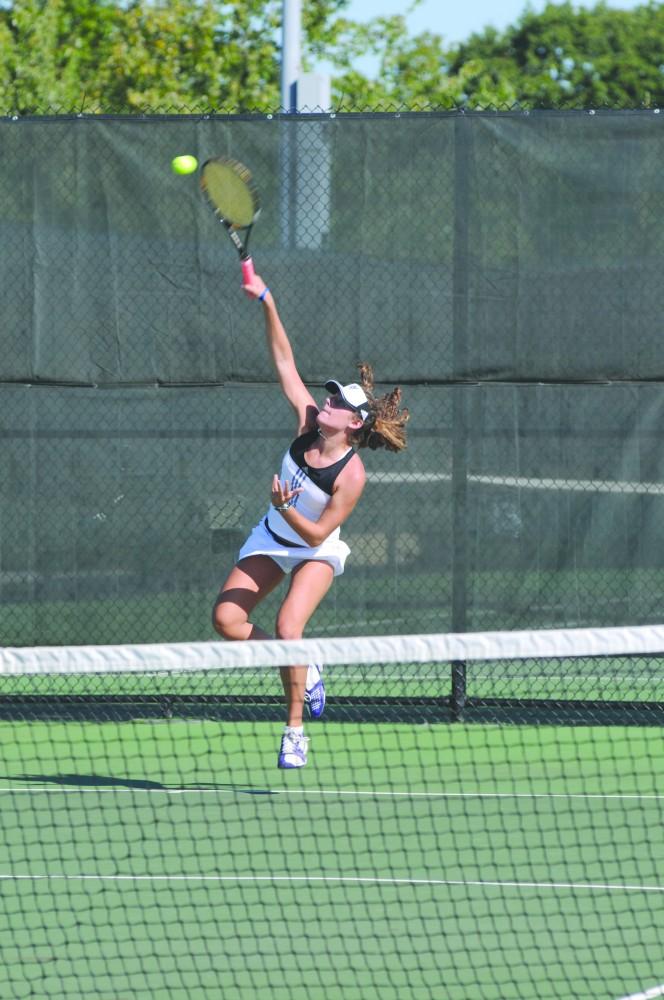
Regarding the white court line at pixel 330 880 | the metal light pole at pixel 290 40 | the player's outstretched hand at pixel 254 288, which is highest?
the metal light pole at pixel 290 40

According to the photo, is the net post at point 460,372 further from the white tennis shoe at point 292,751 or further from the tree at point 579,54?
the tree at point 579,54

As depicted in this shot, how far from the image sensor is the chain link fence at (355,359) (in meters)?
7.80

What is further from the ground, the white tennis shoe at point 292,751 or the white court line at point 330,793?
the white tennis shoe at point 292,751

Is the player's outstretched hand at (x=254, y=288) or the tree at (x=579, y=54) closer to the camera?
the player's outstretched hand at (x=254, y=288)

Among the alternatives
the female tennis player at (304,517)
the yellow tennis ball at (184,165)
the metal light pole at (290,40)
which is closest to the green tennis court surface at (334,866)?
the female tennis player at (304,517)

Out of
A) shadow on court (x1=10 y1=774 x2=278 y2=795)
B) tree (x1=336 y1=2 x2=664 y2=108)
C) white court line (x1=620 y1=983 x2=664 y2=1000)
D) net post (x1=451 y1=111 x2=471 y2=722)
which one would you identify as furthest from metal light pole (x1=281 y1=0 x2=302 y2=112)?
tree (x1=336 y1=2 x2=664 y2=108)

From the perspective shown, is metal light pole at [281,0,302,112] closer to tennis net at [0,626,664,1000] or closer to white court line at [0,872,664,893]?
tennis net at [0,626,664,1000]

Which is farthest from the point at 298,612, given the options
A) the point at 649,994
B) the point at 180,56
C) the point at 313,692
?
the point at 180,56

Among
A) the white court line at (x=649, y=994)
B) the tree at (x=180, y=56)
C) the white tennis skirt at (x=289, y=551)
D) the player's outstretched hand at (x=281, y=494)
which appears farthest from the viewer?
the tree at (x=180, y=56)

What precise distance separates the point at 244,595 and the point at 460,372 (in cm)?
178

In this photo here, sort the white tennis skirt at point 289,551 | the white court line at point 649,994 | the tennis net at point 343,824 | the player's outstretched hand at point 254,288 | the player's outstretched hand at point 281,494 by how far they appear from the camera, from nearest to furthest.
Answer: the white court line at point 649,994 < the tennis net at point 343,824 < the player's outstretched hand at point 281,494 < the player's outstretched hand at point 254,288 < the white tennis skirt at point 289,551

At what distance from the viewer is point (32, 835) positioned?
5848 millimetres

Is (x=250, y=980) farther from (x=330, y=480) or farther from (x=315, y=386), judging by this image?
(x=315, y=386)

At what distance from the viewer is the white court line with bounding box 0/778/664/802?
6438 millimetres
